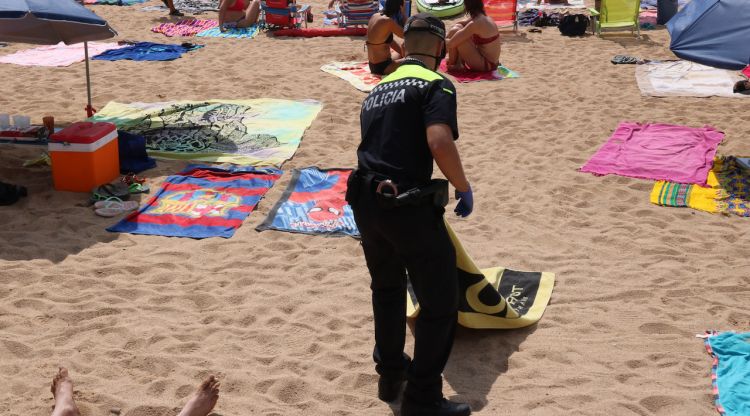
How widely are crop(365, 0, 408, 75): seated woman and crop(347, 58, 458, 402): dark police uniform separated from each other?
20.4 feet

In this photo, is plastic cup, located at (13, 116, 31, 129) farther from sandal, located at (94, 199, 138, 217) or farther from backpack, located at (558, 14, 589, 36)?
backpack, located at (558, 14, 589, 36)

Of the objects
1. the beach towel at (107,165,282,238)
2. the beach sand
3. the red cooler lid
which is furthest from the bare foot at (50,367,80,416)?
the red cooler lid

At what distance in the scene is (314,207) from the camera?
6.18 meters

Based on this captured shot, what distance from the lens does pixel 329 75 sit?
10102mm

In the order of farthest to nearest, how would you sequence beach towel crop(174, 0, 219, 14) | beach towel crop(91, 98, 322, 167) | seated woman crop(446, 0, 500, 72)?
beach towel crop(174, 0, 219, 14) → seated woman crop(446, 0, 500, 72) → beach towel crop(91, 98, 322, 167)

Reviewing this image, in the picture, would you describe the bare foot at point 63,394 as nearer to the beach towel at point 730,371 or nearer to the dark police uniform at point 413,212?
the dark police uniform at point 413,212

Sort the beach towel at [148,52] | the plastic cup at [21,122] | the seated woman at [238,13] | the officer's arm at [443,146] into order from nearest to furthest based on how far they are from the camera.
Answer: the officer's arm at [443,146] → the plastic cup at [21,122] → the beach towel at [148,52] → the seated woman at [238,13]

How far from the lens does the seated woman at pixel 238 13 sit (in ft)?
41.9

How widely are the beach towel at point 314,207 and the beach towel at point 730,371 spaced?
2.40 m

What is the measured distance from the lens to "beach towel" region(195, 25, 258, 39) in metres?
12.4

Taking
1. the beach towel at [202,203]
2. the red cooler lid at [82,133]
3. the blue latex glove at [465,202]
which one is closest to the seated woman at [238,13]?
the beach towel at [202,203]

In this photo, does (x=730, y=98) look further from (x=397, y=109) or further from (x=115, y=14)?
(x=115, y=14)

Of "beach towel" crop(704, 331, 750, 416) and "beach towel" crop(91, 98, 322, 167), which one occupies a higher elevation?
"beach towel" crop(91, 98, 322, 167)

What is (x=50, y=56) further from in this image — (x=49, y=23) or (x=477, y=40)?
(x=477, y=40)
